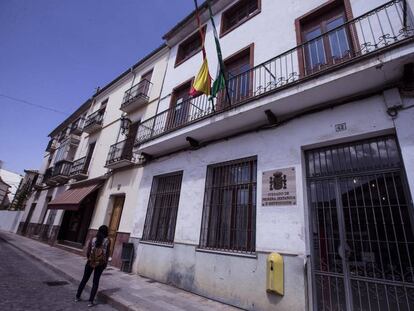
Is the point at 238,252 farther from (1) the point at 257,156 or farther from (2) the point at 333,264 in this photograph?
(1) the point at 257,156

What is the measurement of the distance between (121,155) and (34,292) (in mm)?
6709

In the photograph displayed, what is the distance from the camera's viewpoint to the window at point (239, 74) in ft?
23.2

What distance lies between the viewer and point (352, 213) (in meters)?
4.29

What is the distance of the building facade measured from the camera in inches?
158

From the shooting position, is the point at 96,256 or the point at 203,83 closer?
the point at 96,256

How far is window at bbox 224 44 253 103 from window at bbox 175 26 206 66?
288 cm

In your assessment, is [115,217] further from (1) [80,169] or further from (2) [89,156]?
(2) [89,156]

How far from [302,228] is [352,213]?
3.10 feet

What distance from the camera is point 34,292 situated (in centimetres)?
499

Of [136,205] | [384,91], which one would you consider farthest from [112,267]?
[384,91]

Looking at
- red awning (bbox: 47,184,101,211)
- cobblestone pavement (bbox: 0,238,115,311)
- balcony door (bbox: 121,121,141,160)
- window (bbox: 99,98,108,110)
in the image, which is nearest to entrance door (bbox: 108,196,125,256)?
red awning (bbox: 47,184,101,211)

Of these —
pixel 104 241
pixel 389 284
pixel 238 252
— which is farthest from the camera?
pixel 238 252

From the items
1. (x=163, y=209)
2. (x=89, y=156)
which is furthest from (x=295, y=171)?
(x=89, y=156)

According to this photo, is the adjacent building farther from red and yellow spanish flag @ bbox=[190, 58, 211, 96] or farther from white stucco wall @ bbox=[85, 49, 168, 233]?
red and yellow spanish flag @ bbox=[190, 58, 211, 96]
